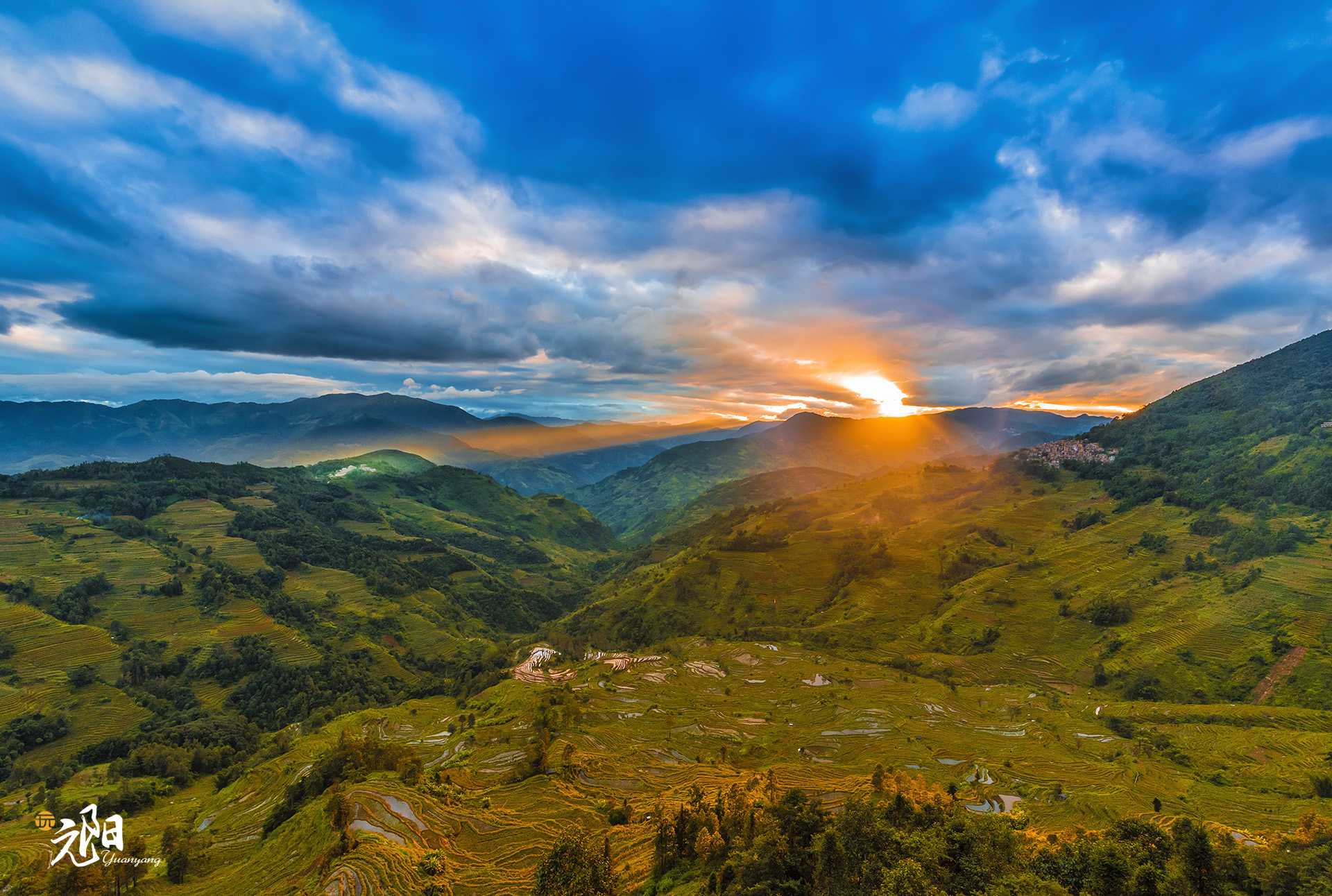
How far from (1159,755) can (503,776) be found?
100 meters

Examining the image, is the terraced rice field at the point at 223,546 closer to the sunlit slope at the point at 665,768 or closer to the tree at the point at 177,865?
the sunlit slope at the point at 665,768

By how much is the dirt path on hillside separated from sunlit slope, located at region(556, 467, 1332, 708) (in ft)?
4.85

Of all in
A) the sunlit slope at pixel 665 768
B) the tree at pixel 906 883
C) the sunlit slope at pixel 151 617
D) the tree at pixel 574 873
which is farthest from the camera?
the sunlit slope at pixel 151 617

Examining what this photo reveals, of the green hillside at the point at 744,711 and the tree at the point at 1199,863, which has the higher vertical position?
the tree at the point at 1199,863

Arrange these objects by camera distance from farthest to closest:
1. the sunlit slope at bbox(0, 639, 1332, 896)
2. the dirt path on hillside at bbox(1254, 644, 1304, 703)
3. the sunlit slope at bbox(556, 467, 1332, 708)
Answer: the sunlit slope at bbox(556, 467, 1332, 708)
the dirt path on hillside at bbox(1254, 644, 1304, 703)
the sunlit slope at bbox(0, 639, 1332, 896)

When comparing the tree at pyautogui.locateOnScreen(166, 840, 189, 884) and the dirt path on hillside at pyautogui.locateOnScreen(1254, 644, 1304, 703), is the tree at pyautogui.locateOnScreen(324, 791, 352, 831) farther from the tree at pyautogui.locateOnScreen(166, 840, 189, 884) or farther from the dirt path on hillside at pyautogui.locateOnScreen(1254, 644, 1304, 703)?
the dirt path on hillside at pyautogui.locateOnScreen(1254, 644, 1304, 703)

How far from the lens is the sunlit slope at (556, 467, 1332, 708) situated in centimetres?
10256

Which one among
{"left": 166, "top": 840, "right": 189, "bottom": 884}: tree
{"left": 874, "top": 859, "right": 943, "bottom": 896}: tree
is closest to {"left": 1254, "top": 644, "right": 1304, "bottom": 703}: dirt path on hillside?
{"left": 874, "top": 859, "right": 943, "bottom": 896}: tree

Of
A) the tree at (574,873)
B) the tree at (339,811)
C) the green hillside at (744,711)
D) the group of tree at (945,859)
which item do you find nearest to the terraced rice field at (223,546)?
the green hillside at (744,711)

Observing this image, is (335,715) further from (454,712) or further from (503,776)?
(503,776)

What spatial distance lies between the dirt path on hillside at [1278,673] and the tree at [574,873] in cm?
12401

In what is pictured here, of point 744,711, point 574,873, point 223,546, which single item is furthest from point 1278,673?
point 223,546

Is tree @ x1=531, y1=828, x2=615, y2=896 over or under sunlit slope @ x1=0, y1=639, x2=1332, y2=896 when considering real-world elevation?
over

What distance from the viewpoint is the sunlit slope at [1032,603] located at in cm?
10256
